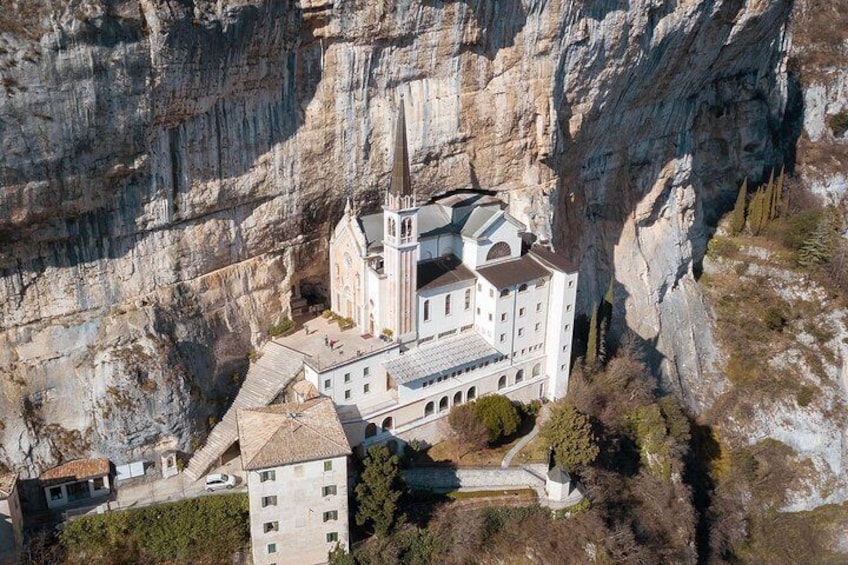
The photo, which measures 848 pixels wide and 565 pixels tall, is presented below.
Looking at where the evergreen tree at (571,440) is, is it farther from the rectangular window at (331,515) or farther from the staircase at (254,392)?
the staircase at (254,392)

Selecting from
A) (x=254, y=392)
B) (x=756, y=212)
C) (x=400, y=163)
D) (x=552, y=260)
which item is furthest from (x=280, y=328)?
(x=756, y=212)

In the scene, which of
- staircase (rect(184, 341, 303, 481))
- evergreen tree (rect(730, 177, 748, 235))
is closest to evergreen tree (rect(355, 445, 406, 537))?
staircase (rect(184, 341, 303, 481))

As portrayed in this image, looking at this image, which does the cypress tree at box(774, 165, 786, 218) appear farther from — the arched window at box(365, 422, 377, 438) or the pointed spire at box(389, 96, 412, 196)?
the arched window at box(365, 422, 377, 438)

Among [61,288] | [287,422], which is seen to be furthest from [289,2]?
[287,422]

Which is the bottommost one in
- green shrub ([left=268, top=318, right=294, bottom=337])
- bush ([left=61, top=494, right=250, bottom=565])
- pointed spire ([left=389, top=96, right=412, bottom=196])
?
bush ([left=61, top=494, right=250, bottom=565])

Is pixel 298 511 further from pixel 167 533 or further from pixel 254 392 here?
pixel 254 392

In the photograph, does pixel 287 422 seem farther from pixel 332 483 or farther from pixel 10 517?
pixel 10 517

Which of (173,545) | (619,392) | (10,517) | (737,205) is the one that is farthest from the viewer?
(737,205)
